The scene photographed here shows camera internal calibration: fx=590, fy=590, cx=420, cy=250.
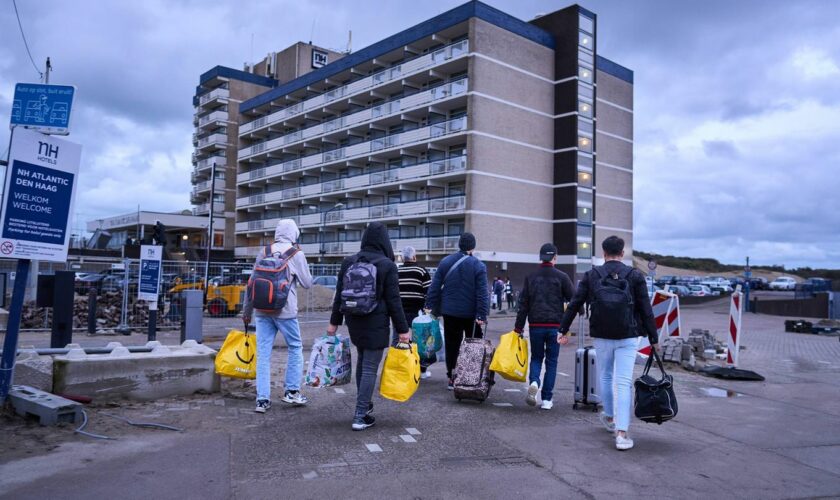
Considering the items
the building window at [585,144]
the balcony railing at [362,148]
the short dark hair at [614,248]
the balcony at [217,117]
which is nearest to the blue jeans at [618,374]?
the short dark hair at [614,248]

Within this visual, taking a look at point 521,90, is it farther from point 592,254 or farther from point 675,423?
point 675,423

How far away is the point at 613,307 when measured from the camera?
17.9ft

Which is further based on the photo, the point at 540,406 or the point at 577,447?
the point at 540,406

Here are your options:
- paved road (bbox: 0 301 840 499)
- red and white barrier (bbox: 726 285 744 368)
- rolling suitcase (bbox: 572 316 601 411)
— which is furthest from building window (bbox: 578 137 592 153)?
rolling suitcase (bbox: 572 316 601 411)

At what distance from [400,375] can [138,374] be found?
2977 millimetres

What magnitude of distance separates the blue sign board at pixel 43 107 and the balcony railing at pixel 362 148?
35312mm

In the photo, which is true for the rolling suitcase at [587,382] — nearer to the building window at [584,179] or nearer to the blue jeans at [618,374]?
the blue jeans at [618,374]

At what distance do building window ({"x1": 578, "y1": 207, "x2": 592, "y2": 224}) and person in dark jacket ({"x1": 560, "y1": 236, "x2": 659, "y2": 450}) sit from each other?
38281 mm

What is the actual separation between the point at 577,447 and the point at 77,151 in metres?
5.70

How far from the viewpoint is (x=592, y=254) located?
43719mm

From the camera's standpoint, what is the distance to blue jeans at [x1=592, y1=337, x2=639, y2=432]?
5355mm

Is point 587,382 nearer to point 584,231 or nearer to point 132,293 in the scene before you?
point 132,293

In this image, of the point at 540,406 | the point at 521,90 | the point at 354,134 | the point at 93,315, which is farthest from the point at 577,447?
the point at 354,134

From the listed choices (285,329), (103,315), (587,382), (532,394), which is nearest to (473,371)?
(532,394)
